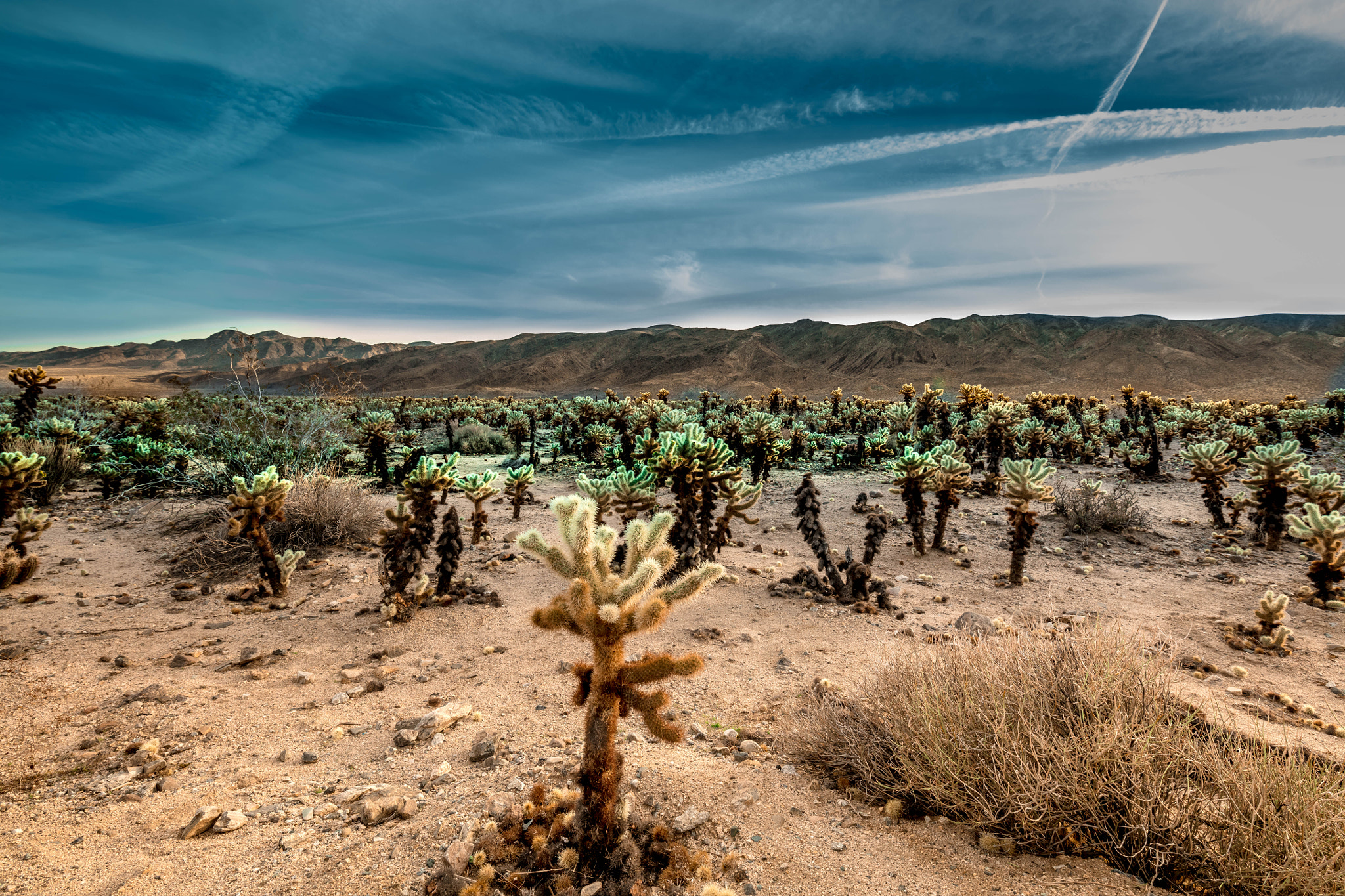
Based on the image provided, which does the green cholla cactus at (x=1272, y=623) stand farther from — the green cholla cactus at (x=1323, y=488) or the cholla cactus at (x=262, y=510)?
the cholla cactus at (x=262, y=510)

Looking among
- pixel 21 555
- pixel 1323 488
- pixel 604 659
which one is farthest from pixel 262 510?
pixel 1323 488

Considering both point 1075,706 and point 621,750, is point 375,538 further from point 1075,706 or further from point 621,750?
point 1075,706

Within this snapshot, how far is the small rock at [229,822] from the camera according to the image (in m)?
2.64

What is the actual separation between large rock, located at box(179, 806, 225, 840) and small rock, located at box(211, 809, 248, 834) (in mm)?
27

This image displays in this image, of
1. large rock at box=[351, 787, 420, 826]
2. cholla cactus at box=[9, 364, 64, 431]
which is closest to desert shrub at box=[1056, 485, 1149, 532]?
large rock at box=[351, 787, 420, 826]

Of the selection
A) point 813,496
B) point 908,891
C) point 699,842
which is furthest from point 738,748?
point 813,496

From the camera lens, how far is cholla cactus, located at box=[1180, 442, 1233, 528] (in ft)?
29.5

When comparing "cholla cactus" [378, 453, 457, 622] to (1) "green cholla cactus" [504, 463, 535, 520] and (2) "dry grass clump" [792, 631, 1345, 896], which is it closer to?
(1) "green cholla cactus" [504, 463, 535, 520]

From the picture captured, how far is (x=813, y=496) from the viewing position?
7.14 metres

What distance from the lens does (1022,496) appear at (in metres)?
7.03

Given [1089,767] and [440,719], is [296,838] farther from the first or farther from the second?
[1089,767]

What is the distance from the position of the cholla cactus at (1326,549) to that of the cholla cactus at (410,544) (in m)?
9.41

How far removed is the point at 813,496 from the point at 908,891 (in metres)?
5.00

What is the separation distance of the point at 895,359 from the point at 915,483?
77.2 m
